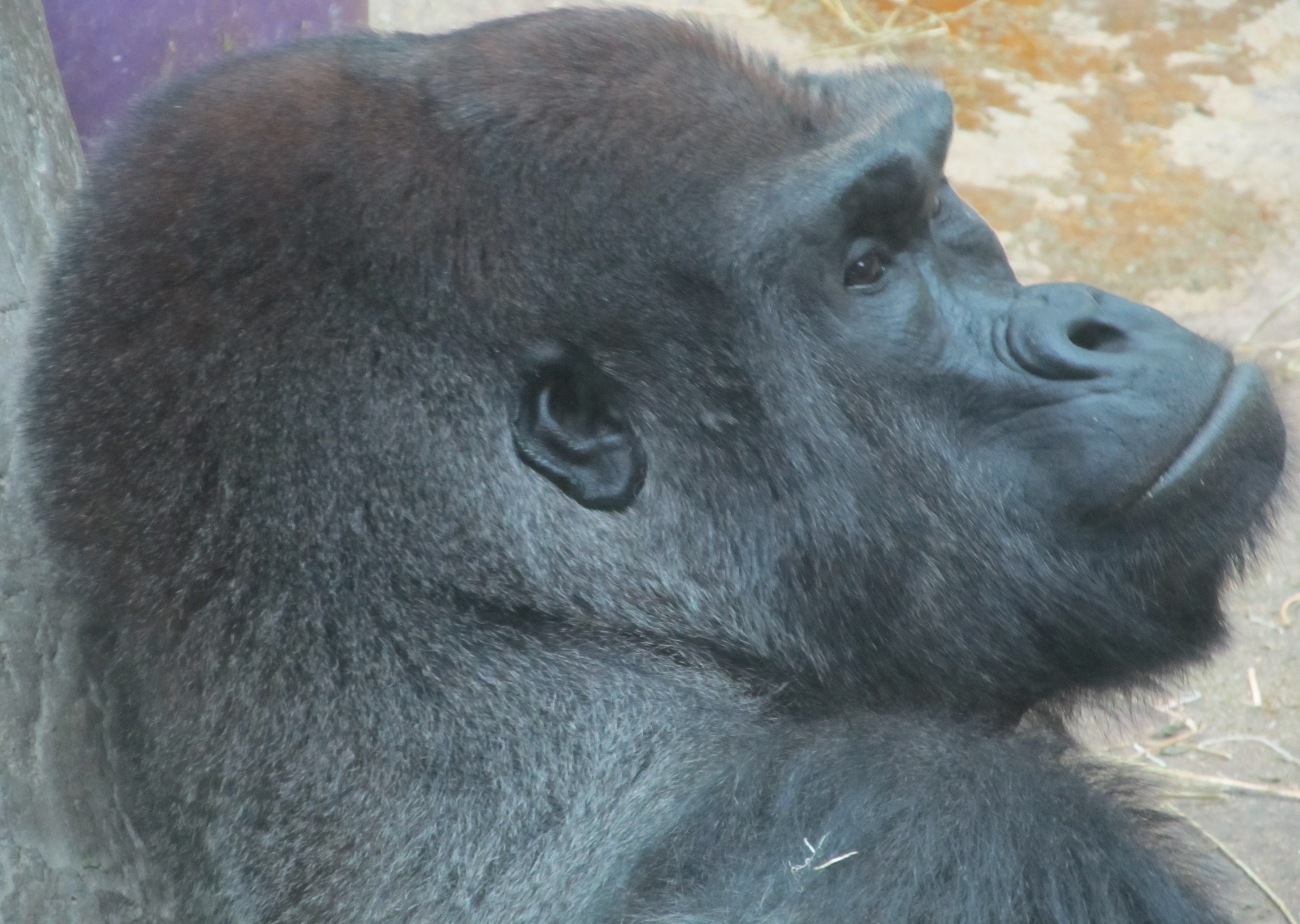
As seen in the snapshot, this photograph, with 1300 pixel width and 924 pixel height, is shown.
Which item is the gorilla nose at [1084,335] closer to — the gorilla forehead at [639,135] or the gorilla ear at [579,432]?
the gorilla forehead at [639,135]

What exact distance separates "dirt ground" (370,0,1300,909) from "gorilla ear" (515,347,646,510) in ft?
5.47

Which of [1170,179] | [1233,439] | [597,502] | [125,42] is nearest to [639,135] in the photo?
[597,502]

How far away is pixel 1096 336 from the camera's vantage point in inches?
88.5

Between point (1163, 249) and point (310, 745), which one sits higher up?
point (310, 745)

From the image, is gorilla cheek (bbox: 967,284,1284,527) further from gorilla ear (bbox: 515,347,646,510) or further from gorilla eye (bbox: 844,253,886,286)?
gorilla ear (bbox: 515,347,646,510)

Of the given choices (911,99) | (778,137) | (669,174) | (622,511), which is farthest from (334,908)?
(911,99)

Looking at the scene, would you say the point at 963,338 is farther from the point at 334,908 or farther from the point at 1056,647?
the point at 334,908

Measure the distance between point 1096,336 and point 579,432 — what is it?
32.8 inches

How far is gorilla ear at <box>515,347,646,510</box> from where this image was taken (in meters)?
2.03

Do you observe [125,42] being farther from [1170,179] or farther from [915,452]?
[1170,179]

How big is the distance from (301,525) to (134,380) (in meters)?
0.30

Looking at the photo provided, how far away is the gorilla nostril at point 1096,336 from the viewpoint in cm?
222

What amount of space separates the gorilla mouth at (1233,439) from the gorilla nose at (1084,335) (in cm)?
6

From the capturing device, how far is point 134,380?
6.42 feet
